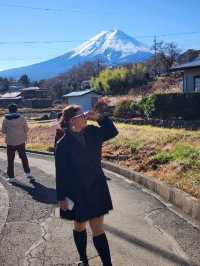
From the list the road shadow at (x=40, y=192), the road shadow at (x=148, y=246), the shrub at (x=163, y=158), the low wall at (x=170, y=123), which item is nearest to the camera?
the road shadow at (x=148, y=246)

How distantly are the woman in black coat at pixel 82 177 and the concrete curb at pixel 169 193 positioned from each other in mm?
2561

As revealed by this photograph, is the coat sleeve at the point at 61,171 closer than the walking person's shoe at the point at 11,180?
Yes

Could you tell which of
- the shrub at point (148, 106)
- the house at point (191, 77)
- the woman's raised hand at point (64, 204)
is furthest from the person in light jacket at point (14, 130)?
the house at point (191, 77)

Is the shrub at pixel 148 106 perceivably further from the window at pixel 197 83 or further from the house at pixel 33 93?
the house at pixel 33 93

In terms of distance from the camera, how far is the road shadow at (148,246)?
5.45 meters

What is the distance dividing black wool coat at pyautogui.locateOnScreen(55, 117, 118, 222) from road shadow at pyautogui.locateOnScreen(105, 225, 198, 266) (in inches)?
41.2

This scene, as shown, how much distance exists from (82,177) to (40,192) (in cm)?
490

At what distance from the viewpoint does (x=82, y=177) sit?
4.96 meters

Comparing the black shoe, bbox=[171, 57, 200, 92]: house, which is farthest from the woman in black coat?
bbox=[171, 57, 200, 92]: house

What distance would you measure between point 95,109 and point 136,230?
90.7 inches

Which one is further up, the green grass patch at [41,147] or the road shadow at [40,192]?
the road shadow at [40,192]

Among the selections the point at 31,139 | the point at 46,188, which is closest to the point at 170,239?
the point at 46,188

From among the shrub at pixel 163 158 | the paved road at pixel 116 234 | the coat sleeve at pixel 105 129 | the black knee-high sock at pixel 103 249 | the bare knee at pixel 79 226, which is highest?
the coat sleeve at pixel 105 129

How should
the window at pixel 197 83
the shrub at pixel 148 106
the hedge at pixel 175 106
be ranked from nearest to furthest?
the hedge at pixel 175 106 → the shrub at pixel 148 106 → the window at pixel 197 83
